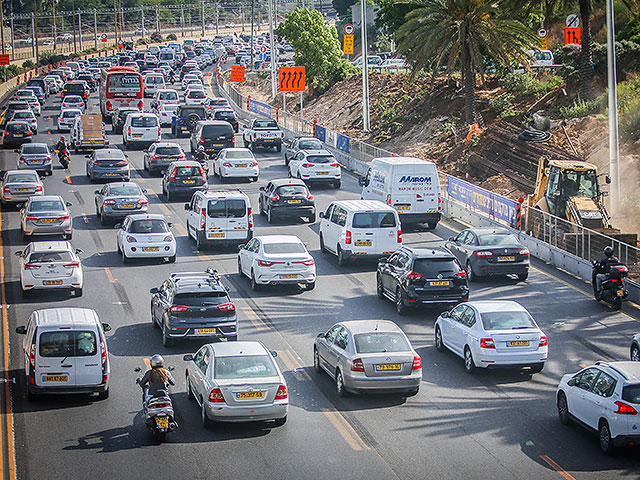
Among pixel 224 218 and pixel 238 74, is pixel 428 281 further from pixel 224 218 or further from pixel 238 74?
pixel 238 74

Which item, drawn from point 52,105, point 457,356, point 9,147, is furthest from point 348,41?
point 457,356

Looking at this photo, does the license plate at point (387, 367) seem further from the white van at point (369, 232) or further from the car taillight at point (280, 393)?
the white van at point (369, 232)

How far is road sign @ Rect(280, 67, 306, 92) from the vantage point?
5919cm

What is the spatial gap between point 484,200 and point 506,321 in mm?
17046

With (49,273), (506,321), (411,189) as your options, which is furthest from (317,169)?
(506,321)

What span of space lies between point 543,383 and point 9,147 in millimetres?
47474

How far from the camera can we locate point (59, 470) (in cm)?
1638

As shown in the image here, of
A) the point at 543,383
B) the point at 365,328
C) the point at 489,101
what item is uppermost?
the point at 489,101

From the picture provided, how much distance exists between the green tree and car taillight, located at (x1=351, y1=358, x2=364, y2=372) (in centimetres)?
6273

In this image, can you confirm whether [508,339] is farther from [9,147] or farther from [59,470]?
[9,147]

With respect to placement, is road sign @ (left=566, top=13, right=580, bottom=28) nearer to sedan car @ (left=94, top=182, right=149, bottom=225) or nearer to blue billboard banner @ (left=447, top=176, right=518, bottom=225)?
blue billboard banner @ (left=447, top=176, right=518, bottom=225)

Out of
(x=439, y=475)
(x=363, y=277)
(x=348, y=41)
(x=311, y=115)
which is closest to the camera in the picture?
(x=439, y=475)

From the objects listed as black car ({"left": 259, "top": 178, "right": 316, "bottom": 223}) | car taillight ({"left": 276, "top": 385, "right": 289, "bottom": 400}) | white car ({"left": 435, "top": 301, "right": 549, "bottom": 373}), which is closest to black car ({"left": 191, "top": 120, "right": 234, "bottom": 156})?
black car ({"left": 259, "top": 178, "right": 316, "bottom": 223})

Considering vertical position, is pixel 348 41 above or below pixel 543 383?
above
